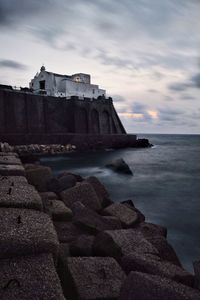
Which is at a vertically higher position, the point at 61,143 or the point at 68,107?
the point at 68,107

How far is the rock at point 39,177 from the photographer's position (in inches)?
333

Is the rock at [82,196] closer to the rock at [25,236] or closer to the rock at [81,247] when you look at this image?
the rock at [81,247]

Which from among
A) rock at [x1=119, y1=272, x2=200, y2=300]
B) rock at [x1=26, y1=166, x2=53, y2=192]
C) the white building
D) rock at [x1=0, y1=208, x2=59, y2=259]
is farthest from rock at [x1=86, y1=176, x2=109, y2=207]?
the white building

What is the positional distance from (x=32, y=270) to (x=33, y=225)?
0.77 m

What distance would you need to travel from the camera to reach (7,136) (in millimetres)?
30422

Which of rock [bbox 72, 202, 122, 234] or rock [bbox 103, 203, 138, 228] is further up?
rock [bbox 72, 202, 122, 234]

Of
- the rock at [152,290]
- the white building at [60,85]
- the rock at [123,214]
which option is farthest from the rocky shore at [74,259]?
the white building at [60,85]

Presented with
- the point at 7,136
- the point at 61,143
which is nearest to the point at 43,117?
the point at 61,143

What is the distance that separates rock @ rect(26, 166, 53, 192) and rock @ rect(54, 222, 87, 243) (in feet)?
9.15

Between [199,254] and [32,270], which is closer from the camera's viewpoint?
[32,270]

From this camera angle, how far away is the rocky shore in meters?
2.69

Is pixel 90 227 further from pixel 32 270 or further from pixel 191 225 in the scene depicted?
pixel 191 225

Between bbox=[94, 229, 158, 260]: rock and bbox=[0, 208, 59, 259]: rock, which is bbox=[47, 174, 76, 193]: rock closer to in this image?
bbox=[94, 229, 158, 260]: rock

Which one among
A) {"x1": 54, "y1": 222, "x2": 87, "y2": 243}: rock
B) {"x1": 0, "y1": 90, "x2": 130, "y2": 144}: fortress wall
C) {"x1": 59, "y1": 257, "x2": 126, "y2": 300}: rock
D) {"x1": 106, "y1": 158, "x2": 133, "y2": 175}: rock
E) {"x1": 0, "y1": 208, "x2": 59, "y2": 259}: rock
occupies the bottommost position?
{"x1": 106, "y1": 158, "x2": 133, "y2": 175}: rock
